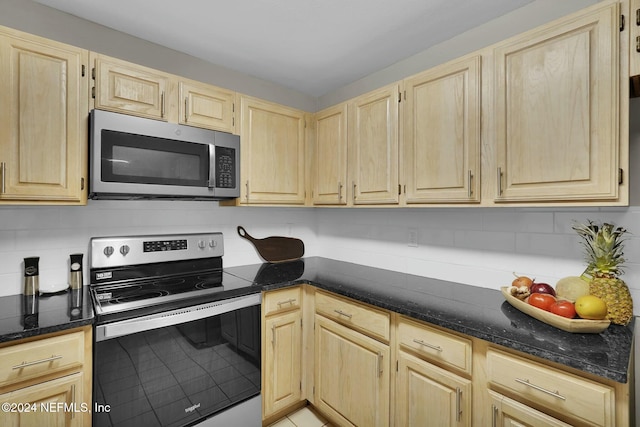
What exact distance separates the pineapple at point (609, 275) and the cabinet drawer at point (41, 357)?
207 centimetres

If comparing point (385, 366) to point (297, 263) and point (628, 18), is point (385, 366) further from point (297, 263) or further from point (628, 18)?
point (628, 18)

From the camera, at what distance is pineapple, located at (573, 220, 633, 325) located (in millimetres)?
1176

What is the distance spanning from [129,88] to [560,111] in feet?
6.67

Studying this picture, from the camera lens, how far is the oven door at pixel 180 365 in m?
1.34

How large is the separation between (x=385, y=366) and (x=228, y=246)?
139cm

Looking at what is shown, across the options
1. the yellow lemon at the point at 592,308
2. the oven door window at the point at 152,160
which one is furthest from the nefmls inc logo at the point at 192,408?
the yellow lemon at the point at 592,308

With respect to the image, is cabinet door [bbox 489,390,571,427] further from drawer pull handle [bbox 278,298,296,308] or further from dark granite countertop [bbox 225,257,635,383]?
drawer pull handle [bbox 278,298,296,308]

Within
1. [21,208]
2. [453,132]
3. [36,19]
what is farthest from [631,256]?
[36,19]

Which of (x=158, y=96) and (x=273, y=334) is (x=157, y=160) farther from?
(x=273, y=334)

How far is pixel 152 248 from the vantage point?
6.41ft

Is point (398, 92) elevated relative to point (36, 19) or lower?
lower

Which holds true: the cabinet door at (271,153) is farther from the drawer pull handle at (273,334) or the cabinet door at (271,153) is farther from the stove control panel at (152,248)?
the drawer pull handle at (273,334)

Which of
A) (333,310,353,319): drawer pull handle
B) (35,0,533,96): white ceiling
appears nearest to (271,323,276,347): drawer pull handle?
(333,310,353,319): drawer pull handle

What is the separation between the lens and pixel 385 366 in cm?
155
